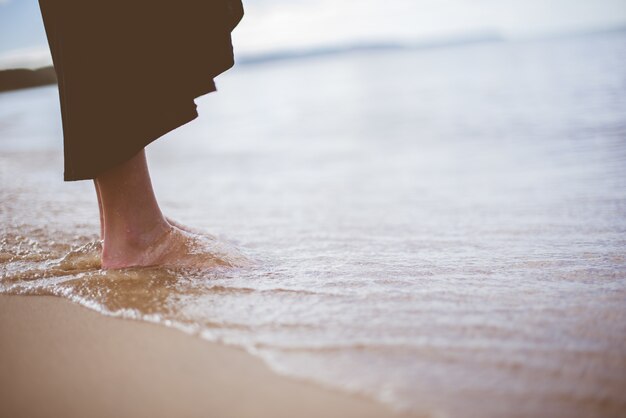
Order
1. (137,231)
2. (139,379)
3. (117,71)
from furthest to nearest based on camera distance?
(137,231) → (117,71) → (139,379)

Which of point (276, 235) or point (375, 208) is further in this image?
point (375, 208)

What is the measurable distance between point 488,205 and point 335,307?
5.45 ft

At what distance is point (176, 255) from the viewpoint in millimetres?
1575

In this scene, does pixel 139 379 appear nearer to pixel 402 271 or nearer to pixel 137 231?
pixel 137 231

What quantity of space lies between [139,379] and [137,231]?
0.72 m

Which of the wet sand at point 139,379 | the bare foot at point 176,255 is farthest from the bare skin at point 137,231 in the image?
the wet sand at point 139,379

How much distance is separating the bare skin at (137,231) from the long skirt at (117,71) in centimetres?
7

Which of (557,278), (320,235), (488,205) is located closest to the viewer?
(557,278)

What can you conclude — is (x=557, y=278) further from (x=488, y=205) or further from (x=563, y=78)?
(x=563, y=78)

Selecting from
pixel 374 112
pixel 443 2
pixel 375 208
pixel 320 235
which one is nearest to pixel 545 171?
pixel 375 208

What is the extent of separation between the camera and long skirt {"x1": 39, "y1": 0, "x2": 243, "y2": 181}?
4.56 feet

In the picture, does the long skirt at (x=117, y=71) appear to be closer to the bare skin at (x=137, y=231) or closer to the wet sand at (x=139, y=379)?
the bare skin at (x=137, y=231)

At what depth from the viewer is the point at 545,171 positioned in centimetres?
344

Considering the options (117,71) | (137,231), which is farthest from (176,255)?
(117,71)
